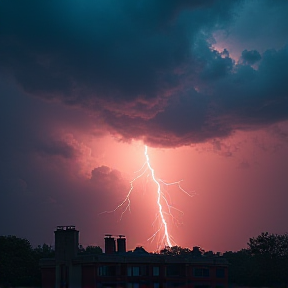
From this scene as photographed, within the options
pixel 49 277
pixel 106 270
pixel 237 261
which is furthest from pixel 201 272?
pixel 237 261

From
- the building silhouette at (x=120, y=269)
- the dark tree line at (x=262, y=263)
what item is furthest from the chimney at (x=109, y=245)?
the dark tree line at (x=262, y=263)

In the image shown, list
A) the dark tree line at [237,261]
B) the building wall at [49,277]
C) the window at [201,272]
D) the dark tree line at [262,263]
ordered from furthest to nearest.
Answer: the dark tree line at [262,263], the dark tree line at [237,261], the window at [201,272], the building wall at [49,277]

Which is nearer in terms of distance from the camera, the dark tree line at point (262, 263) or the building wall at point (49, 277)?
the building wall at point (49, 277)

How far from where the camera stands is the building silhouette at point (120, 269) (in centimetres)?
8853

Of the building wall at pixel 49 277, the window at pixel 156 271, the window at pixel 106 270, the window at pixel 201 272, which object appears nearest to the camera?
the window at pixel 106 270

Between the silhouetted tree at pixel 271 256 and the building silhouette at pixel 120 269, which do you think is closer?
the building silhouette at pixel 120 269

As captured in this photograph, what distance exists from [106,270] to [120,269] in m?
2.68

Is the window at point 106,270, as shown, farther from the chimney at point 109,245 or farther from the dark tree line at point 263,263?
the dark tree line at point 263,263

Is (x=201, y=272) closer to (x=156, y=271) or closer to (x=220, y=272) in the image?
(x=220, y=272)

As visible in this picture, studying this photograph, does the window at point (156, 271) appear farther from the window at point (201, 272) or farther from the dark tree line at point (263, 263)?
the dark tree line at point (263, 263)

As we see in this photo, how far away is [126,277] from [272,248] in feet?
184

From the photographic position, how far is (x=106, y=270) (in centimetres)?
8931

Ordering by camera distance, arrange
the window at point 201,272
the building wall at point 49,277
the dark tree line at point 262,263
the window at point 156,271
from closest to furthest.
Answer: the building wall at point 49,277, the window at point 156,271, the window at point 201,272, the dark tree line at point 262,263

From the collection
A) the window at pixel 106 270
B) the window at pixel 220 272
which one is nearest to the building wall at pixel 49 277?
the window at pixel 106 270
